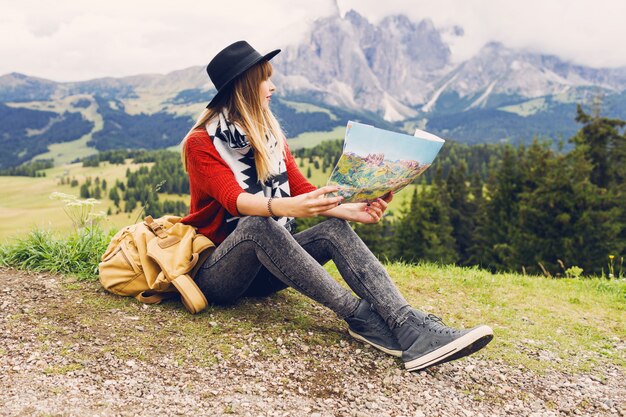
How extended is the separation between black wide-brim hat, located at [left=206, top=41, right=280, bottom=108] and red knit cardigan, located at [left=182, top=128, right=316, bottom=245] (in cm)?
48

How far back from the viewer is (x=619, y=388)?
4.92m

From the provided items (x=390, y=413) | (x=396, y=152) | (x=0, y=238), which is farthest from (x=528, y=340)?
(x=0, y=238)

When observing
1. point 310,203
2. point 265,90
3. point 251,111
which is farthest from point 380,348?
point 265,90

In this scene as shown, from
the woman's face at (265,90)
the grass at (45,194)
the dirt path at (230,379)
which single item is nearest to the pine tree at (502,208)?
the dirt path at (230,379)

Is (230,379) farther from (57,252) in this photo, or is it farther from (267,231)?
(57,252)

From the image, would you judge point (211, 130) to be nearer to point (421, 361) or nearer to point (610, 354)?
point (421, 361)

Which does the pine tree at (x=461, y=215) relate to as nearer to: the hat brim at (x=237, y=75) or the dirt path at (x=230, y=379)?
the dirt path at (x=230, y=379)

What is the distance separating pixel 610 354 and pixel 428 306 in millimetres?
2315

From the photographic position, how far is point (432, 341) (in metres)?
4.55

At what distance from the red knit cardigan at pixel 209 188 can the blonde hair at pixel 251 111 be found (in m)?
0.16

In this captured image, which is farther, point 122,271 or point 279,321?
point 279,321

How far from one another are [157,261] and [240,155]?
1.36 meters

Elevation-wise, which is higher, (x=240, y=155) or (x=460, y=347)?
(x=240, y=155)

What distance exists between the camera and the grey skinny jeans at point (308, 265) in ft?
15.3
